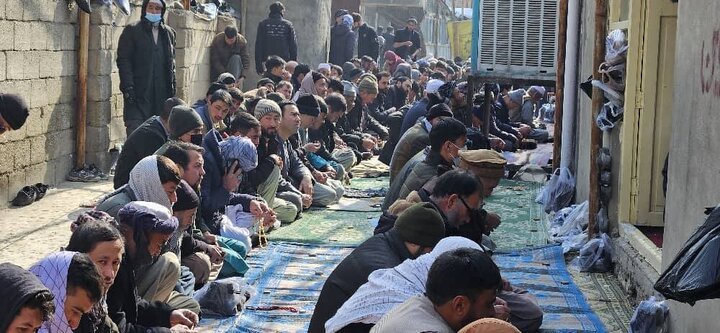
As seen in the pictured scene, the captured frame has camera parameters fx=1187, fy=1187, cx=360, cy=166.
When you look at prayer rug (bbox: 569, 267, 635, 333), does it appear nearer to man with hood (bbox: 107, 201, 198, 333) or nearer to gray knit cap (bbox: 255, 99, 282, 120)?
man with hood (bbox: 107, 201, 198, 333)

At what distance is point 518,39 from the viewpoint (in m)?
14.2

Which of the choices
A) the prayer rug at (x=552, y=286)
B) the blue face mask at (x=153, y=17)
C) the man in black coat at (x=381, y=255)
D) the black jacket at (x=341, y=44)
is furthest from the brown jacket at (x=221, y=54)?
the man in black coat at (x=381, y=255)

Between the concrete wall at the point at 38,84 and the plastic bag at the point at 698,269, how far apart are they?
22.7 ft

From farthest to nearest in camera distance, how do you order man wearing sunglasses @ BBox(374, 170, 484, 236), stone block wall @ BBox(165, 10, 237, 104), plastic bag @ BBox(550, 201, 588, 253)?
stone block wall @ BBox(165, 10, 237, 104) < plastic bag @ BBox(550, 201, 588, 253) < man wearing sunglasses @ BBox(374, 170, 484, 236)

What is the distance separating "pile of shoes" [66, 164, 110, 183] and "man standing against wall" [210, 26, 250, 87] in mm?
4514

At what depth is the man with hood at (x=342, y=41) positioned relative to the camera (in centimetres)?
Answer: 2231

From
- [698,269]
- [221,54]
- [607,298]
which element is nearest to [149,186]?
[607,298]

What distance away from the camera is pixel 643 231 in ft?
27.7

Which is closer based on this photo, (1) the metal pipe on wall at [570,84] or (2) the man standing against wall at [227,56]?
(1) the metal pipe on wall at [570,84]

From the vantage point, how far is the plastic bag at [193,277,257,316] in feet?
23.1

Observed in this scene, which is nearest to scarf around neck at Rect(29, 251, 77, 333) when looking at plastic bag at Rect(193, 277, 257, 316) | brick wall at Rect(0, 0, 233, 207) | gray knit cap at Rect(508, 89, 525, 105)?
plastic bag at Rect(193, 277, 257, 316)

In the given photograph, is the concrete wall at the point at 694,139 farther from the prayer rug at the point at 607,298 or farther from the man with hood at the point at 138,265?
the man with hood at the point at 138,265

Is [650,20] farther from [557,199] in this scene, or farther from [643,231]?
[557,199]

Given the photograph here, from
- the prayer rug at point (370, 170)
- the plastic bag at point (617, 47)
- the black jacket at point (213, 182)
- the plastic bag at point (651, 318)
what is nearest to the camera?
the plastic bag at point (651, 318)
